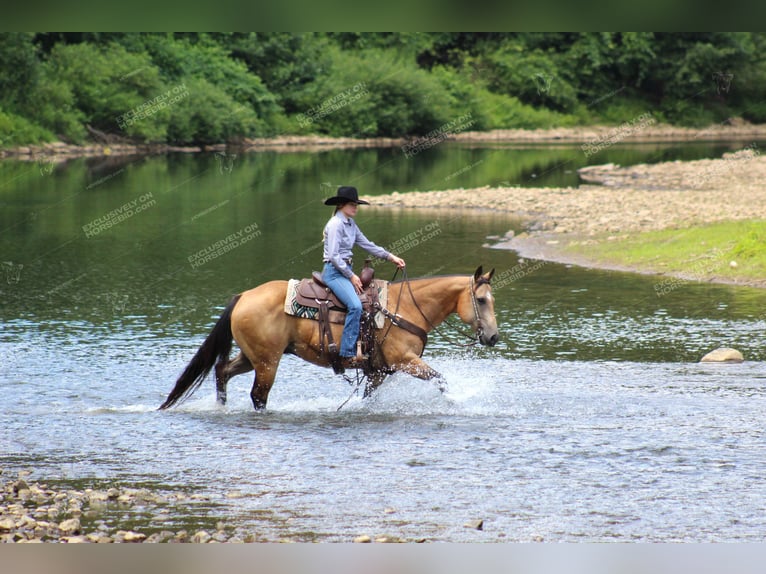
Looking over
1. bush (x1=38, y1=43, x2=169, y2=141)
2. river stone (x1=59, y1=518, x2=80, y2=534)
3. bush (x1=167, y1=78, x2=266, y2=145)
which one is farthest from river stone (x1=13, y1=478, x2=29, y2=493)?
bush (x1=167, y1=78, x2=266, y2=145)

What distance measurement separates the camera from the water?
9125 mm

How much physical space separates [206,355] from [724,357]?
8.10 m

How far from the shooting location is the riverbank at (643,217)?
1001 inches

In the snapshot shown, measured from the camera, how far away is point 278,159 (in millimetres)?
70625

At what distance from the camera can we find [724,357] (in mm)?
16078

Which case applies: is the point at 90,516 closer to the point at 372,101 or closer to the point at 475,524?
the point at 475,524

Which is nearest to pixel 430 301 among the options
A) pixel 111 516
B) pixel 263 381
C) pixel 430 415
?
pixel 430 415

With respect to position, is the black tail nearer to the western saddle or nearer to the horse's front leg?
the western saddle

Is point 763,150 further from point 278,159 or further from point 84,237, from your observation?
point 84,237

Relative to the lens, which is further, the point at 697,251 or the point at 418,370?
the point at 697,251

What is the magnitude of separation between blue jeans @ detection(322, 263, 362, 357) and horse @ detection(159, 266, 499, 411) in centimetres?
22

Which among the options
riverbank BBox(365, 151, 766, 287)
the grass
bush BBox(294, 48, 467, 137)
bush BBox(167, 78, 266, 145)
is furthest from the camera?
bush BBox(294, 48, 467, 137)

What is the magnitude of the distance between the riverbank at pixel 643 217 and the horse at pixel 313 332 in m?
12.2
